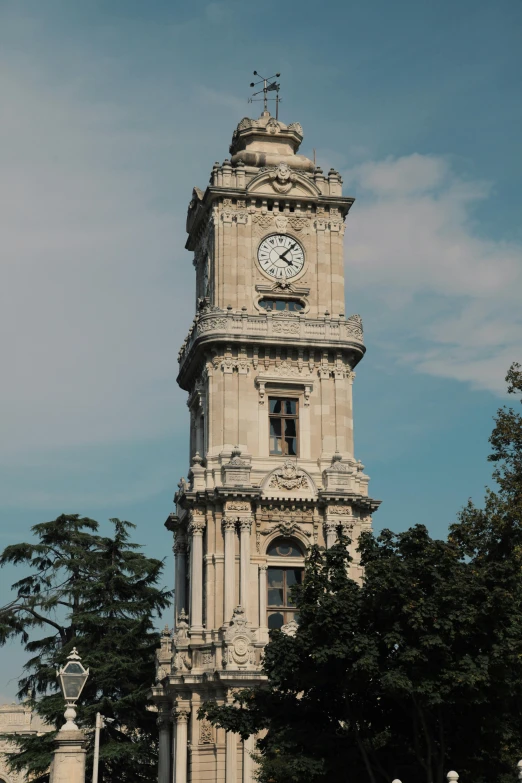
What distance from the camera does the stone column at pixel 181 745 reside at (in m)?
48.6

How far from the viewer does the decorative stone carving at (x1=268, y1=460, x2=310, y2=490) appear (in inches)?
2058

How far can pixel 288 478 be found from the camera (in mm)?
52406

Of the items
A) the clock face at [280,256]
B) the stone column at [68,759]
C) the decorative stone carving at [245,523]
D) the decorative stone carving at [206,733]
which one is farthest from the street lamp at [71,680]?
the clock face at [280,256]

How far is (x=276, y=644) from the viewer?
35.9m

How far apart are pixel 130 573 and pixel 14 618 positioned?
18.5 feet

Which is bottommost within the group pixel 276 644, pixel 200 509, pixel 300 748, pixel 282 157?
pixel 300 748

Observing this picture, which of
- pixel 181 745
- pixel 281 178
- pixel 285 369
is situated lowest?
pixel 181 745

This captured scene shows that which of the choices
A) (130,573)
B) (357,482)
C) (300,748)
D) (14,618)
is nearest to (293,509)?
(357,482)

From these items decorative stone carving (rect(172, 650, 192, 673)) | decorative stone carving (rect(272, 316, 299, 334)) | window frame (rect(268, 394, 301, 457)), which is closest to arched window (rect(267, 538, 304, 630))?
decorative stone carving (rect(172, 650, 192, 673))

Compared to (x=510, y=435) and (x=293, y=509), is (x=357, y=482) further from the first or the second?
(x=510, y=435)

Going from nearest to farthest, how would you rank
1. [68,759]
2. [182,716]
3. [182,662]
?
[68,759]
[182,716]
[182,662]

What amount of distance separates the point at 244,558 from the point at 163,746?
872cm

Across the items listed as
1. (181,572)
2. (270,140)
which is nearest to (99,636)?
(181,572)

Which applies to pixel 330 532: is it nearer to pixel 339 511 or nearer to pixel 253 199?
pixel 339 511
